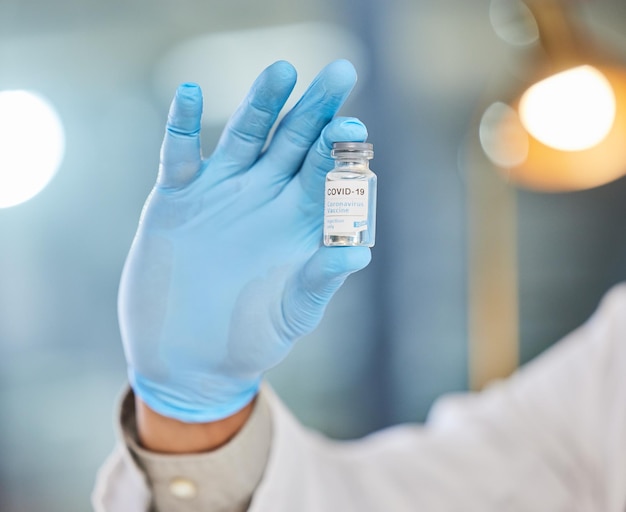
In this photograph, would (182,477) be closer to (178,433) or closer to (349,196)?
(178,433)

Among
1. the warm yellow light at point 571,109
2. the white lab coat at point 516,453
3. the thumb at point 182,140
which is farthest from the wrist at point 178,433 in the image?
the warm yellow light at point 571,109

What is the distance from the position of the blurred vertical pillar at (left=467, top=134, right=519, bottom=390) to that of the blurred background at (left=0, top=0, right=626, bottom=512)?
15 millimetres

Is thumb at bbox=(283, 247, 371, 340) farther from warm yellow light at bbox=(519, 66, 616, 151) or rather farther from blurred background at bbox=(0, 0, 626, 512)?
blurred background at bbox=(0, 0, 626, 512)

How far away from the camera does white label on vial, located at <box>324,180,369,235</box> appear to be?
→ 641 millimetres

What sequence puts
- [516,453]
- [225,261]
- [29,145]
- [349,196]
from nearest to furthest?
[349,196], [225,261], [516,453], [29,145]

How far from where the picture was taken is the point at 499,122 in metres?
1.99

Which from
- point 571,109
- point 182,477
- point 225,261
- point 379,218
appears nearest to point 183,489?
point 182,477

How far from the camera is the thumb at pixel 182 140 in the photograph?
0.69 m

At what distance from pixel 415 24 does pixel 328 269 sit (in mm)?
2156

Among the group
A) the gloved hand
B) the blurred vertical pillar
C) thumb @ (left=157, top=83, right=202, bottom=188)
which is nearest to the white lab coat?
the gloved hand

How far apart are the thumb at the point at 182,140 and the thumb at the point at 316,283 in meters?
0.17

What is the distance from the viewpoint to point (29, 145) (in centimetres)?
252

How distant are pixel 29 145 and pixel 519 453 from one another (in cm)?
207

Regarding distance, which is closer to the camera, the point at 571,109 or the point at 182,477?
the point at 182,477
